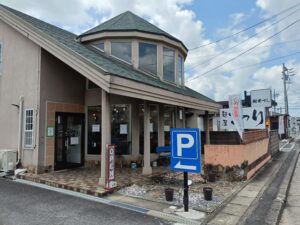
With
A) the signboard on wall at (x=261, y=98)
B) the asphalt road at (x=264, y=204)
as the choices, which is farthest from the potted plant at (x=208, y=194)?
the signboard on wall at (x=261, y=98)

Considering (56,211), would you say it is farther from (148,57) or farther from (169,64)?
(169,64)

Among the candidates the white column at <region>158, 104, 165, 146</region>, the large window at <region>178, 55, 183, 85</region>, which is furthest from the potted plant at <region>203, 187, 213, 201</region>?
the large window at <region>178, 55, 183, 85</region>

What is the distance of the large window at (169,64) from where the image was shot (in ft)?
38.4

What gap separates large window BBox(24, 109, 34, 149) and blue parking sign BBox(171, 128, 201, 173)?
5712mm

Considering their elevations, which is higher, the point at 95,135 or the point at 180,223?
the point at 95,135

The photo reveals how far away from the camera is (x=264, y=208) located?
5.67 m

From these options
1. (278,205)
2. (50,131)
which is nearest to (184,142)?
(278,205)

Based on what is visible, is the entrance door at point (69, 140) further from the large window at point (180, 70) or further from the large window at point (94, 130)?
the large window at point (180, 70)

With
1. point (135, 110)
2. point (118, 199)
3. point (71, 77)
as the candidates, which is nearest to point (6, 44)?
point (71, 77)

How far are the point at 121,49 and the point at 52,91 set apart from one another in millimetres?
3590

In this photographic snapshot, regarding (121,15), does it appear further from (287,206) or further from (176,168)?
(287,206)

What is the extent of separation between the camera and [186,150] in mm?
5227

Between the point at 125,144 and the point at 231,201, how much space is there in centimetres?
502

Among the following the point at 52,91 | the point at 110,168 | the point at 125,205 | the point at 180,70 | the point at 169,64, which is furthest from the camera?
the point at 180,70
